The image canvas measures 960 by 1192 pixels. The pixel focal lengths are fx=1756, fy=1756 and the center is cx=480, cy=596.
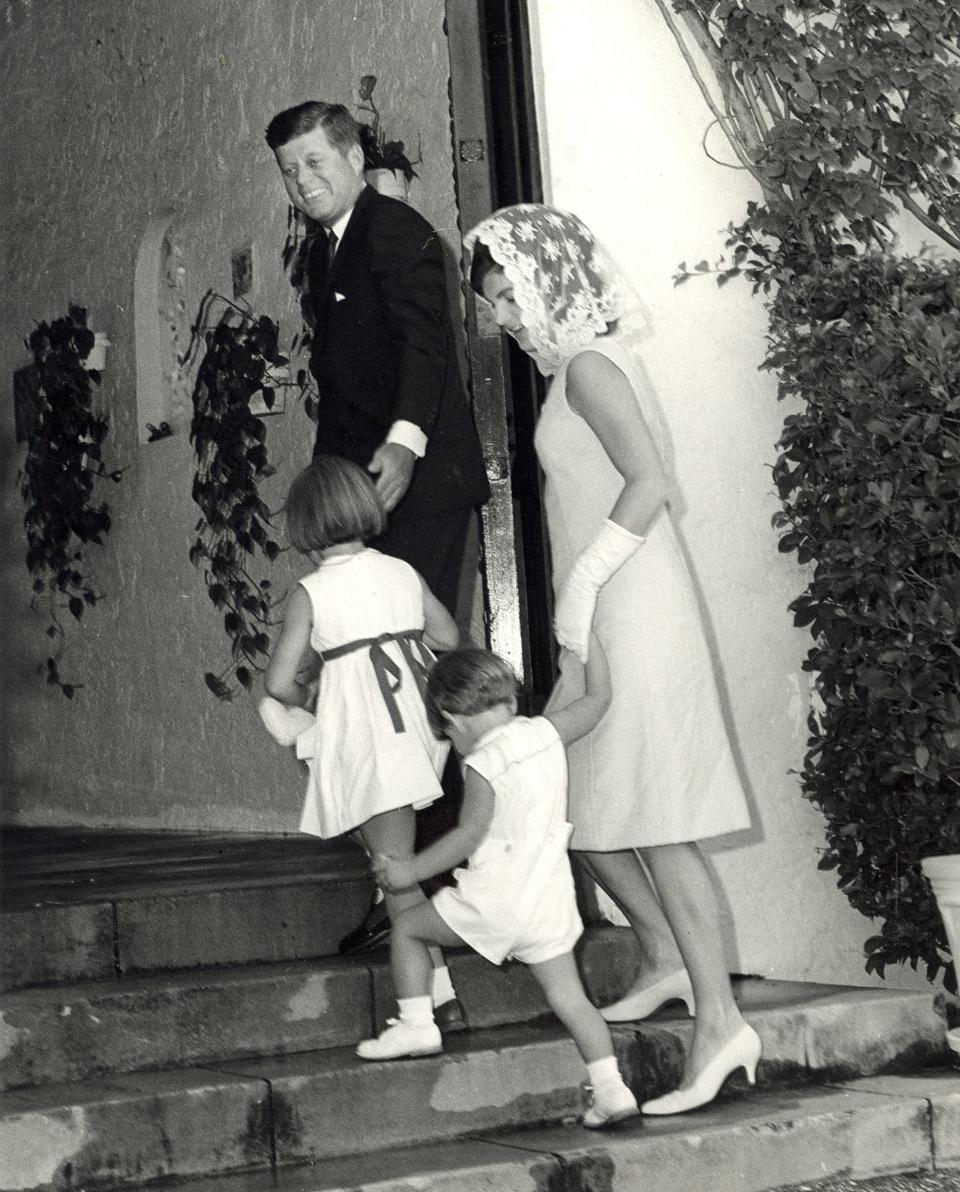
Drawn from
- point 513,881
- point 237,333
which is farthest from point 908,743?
point 237,333

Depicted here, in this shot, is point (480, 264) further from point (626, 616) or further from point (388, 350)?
point (626, 616)

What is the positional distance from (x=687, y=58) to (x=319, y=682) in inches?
81.3

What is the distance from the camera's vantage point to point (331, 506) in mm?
3371

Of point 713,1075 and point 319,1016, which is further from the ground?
point 319,1016

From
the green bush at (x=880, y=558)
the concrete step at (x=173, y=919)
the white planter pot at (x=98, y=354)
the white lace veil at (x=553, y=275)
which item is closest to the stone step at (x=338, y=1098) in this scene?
the concrete step at (x=173, y=919)

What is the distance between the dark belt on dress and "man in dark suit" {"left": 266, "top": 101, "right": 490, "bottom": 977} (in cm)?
37

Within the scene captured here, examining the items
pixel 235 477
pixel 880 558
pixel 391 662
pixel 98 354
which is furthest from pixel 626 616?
pixel 98 354

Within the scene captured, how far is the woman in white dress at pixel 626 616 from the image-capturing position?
321 cm

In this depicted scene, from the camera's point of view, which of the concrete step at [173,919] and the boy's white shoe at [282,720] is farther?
the concrete step at [173,919]

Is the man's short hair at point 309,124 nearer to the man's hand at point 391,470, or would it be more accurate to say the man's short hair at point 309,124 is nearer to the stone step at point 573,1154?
the man's hand at point 391,470

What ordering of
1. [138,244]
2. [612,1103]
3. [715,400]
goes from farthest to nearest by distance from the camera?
[138,244] < [715,400] < [612,1103]

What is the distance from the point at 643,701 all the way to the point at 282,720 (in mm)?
687

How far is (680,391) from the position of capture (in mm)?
4465

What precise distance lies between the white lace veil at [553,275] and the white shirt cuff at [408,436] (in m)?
0.38
